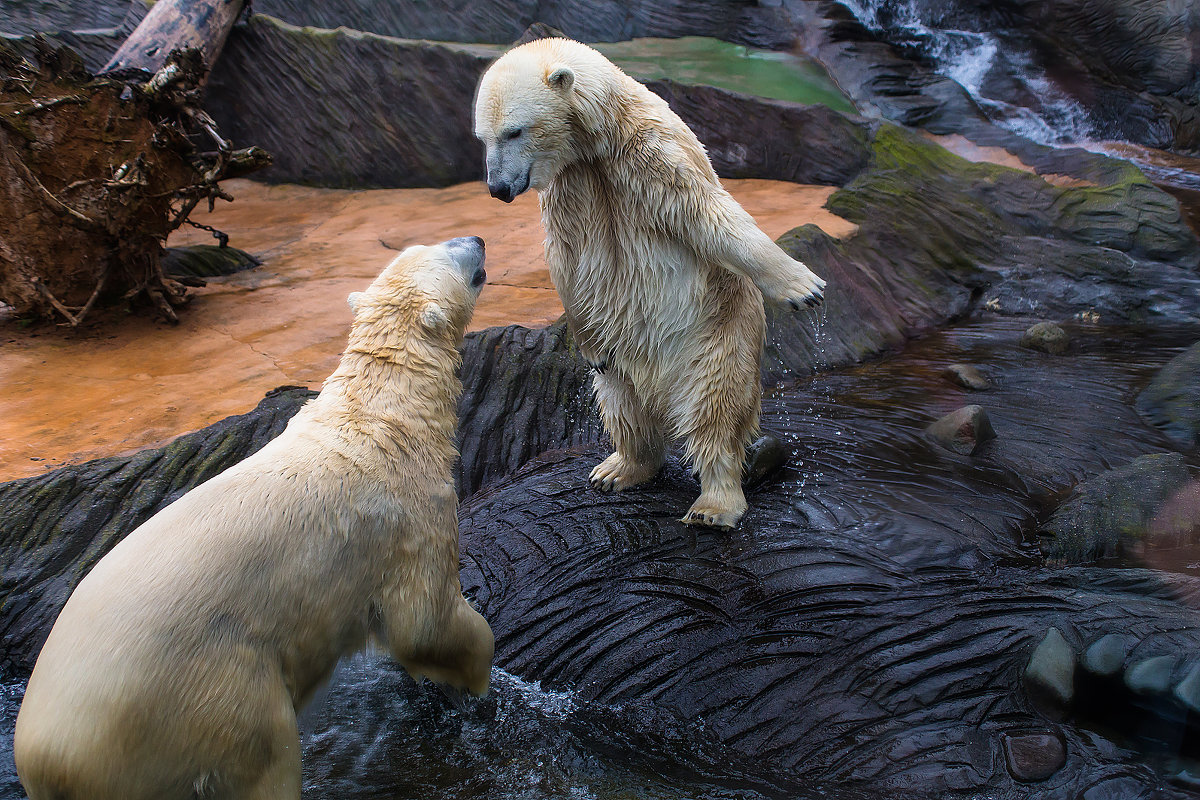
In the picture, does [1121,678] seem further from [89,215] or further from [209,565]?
[89,215]

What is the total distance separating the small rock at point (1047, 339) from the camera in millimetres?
4867

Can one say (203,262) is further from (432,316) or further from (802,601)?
(802,601)

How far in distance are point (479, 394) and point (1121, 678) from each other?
2.87 metres

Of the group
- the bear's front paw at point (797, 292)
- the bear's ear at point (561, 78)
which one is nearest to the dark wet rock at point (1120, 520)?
the bear's front paw at point (797, 292)

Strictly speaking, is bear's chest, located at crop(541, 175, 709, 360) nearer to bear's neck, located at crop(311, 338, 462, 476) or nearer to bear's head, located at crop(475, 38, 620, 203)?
bear's head, located at crop(475, 38, 620, 203)

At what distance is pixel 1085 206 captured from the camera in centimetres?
612

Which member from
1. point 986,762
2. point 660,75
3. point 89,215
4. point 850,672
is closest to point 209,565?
point 850,672

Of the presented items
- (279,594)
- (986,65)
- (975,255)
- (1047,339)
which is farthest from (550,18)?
(279,594)

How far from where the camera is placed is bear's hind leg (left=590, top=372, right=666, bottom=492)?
3.19 meters

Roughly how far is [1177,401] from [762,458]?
6.64 feet

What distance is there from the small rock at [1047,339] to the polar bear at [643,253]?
2665mm

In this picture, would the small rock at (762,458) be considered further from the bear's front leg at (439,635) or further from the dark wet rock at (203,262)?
the dark wet rock at (203,262)

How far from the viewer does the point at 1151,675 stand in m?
2.16

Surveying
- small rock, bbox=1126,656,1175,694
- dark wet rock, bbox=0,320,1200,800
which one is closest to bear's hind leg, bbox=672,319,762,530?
dark wet rock, bbox=0,320,1200,800
